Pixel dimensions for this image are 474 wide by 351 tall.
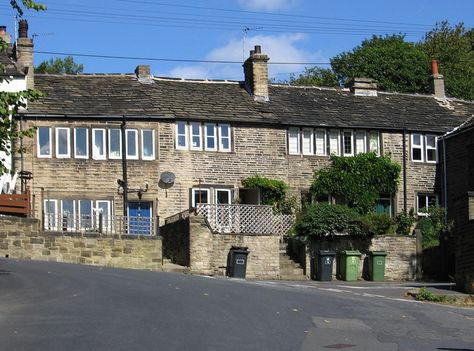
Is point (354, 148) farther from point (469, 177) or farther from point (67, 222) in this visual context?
point (67, 222)

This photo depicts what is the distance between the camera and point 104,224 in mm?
38938

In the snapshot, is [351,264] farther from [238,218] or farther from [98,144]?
[98,144]

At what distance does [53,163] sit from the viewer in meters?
41.3

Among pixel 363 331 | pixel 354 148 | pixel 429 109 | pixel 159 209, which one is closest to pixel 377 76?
pixel 429 109

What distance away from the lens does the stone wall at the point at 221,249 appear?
3753cm

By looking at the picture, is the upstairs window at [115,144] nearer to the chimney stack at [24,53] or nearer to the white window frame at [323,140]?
the chimney stack at [24,53]

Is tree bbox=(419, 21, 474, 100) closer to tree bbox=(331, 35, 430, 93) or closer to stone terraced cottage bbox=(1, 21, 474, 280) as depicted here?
tree bbox=(331, 35, 430, 93)

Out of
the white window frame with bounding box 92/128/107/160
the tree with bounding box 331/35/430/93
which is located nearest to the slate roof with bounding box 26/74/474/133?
the white window frame with bounding box 92/128/107/160

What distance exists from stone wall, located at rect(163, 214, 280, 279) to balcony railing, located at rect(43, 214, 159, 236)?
1.23 meters

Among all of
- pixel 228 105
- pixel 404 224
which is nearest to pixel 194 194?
pixel 228 105

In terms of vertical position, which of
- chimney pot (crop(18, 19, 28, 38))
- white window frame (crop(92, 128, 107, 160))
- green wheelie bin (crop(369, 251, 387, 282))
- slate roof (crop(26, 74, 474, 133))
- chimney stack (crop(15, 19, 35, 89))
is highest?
chimney pot (crop(18, 19, 28, 38))

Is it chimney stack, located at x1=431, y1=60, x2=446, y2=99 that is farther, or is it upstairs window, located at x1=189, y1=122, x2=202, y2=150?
chimney stack, located at x1=431, y1=60, x2=446, y2=99

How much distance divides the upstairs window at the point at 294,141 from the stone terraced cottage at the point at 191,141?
4cm

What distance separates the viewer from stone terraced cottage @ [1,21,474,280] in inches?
1633
